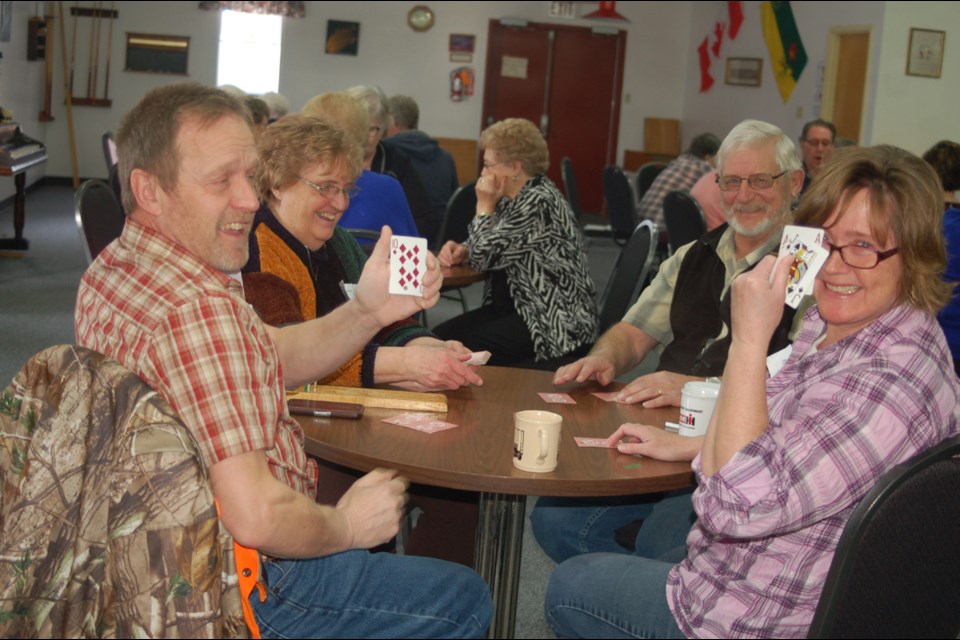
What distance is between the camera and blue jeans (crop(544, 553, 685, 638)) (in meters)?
1.62

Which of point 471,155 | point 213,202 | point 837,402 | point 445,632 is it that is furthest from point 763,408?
point 471,155

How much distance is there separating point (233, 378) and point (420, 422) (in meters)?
0.64

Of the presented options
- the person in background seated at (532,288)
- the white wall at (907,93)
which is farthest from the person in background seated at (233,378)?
the white wall at (907,93)

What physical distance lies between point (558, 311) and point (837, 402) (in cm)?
230

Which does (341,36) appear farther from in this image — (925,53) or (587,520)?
(587,520)

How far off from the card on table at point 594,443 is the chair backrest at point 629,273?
131 cm

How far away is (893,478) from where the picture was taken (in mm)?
1263

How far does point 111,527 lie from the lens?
3.74 feet

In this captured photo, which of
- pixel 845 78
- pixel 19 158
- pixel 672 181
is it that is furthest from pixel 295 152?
pixel 845 78

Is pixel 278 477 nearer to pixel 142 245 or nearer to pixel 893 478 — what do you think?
pixel 142 245

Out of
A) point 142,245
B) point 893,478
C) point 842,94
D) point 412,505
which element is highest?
point 842,94

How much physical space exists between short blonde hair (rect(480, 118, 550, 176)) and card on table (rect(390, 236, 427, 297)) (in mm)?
2245

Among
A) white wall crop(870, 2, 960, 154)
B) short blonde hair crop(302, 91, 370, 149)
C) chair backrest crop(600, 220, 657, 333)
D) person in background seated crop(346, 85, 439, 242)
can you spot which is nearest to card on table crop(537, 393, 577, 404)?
chair backrest crop(600, 220, 657, 333)

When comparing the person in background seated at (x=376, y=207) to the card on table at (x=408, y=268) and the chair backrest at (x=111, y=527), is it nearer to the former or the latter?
the card on table at (x=408, y=268)
